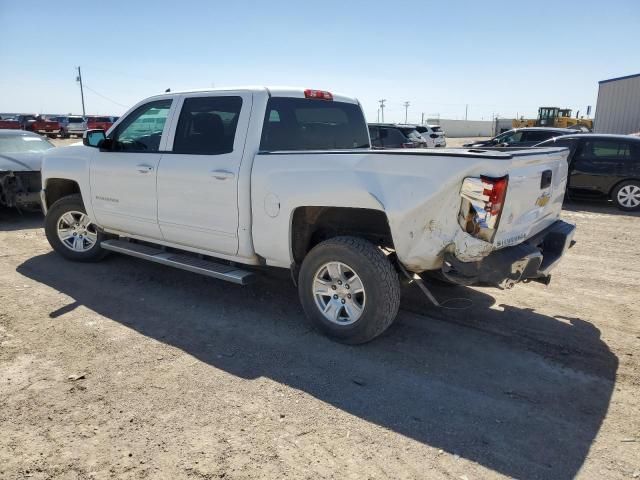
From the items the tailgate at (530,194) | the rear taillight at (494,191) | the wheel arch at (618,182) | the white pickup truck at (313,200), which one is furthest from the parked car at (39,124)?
the rear taillight at (494,191)

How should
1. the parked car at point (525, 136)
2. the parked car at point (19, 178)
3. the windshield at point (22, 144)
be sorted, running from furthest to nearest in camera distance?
the parked car at point (525, 136) → the windshield at point (22, 144) → the parked car at point (19, 178)

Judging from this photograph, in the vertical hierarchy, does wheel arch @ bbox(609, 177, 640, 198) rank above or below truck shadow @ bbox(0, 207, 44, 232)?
above

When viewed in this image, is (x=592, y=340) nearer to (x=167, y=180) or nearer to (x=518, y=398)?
(x=518, y=398)

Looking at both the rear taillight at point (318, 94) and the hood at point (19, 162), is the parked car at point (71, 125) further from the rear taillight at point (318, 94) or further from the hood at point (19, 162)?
the rear taillight at point (318, 94)

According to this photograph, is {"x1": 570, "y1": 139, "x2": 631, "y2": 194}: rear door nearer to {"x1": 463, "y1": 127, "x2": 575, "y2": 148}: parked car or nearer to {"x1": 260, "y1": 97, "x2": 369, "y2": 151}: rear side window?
{"x1": 463, "y1": 127, "x2": 575, "y2": 148}: parked car

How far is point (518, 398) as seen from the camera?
3295 millimetres

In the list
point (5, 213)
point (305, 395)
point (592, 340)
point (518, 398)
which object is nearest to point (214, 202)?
point (305, 395)

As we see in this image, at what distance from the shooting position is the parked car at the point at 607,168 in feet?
34.1

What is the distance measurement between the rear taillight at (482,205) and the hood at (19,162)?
26.1 feet

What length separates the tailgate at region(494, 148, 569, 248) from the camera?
3.37 meters

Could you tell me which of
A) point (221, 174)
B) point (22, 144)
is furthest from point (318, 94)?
point (22, 144)

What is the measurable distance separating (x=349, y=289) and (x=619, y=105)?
2890cm

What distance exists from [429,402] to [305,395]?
818 mm

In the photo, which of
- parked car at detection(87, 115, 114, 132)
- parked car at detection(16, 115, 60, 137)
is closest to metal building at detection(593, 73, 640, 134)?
parked car at detection(87, 115, 114, 132)
